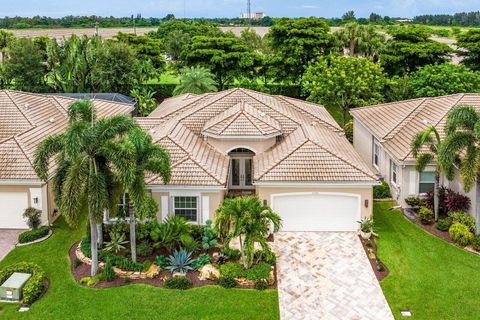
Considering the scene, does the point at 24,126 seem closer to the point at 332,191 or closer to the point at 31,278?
the point at 31,278

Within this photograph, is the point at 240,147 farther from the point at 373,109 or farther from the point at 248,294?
the point at 373,109

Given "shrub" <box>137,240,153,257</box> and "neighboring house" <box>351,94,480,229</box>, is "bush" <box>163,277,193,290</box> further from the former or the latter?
"neighboring house" <box>351,94,480,229</box>

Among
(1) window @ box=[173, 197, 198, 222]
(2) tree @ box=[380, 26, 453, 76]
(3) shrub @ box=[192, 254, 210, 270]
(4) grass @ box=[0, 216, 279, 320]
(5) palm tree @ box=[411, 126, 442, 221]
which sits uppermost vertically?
(2) tree @ box=[380, 26, 453, 76]

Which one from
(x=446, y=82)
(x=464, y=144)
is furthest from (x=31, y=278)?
(x=446, y=82)

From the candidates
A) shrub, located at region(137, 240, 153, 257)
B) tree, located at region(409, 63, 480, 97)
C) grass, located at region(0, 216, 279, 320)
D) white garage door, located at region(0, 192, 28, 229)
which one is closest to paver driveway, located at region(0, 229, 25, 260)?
white garage door, located at region(0, 192, 28, 229)

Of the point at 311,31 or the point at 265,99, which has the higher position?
the point at 311,31

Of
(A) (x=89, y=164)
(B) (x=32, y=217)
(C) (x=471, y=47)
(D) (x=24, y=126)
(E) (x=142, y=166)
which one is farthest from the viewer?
(C) (x=471, y=47)

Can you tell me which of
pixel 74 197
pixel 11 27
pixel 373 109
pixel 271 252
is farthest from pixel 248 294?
pixel 11 27
